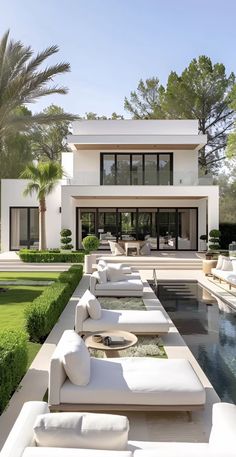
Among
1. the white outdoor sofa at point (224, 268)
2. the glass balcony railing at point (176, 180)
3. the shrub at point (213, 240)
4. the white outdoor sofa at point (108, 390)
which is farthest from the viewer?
the glass balcony railing at point (176, 180)

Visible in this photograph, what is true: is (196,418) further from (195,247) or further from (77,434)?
(195,247)

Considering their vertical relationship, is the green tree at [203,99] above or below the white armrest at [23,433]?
above

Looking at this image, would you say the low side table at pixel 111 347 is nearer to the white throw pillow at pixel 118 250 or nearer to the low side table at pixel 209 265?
the low side table at pixel 209 265

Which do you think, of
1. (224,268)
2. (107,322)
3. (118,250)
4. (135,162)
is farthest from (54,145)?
(107,322)

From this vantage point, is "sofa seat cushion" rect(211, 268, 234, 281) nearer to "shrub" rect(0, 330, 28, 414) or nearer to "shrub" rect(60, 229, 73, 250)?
"shrub" rect(0, 330, 28, 414)

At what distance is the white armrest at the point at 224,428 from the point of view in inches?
113

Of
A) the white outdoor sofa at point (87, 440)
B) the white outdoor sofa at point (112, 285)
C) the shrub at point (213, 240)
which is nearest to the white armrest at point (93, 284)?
the white outdoor sofa at point (112, 285)

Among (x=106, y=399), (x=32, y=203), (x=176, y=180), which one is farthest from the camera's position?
(x=32, y=203)

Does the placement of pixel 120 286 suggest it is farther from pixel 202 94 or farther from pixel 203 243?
pixel 202 94

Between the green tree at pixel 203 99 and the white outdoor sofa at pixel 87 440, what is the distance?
1327 inches

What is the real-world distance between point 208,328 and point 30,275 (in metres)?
9.91

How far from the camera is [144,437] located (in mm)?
4137

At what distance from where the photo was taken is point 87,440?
9.41ft

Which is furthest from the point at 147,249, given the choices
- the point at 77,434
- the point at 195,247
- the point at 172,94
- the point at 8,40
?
the point at 77,434
